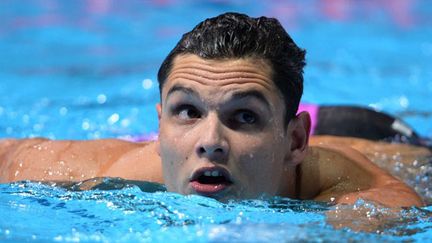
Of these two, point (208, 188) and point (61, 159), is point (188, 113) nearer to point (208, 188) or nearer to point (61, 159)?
point (208, 188)

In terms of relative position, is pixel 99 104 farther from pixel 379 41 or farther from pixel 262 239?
pixel 262 239

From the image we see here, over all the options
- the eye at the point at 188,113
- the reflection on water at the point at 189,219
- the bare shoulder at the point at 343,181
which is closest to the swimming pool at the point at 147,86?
the reflection on water at the point at 189,219

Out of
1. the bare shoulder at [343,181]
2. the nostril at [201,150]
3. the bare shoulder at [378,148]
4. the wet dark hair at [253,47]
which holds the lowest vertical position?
the nostril at [201,150]

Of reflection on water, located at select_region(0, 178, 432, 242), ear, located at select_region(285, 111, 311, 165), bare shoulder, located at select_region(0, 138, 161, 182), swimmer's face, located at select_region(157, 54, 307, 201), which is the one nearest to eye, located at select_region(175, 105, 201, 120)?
swimmer's face, located at select_region(157, 54, 307, 201)

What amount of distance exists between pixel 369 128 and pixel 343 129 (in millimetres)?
130

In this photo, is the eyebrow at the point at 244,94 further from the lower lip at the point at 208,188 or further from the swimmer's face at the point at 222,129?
the lower lip at the point at 208,188

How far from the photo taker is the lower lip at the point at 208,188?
8.48 feet

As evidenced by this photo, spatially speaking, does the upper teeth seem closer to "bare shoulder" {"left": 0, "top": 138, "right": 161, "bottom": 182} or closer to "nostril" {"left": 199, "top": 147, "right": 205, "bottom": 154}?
"nostril" {"left": 199, "top": 147, "right": 205, "bottom": 154}

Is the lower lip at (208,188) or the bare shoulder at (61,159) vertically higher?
the bare shoulder at (61,159)

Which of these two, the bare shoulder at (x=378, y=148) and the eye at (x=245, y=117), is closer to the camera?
the eye at (x=245, y=117)

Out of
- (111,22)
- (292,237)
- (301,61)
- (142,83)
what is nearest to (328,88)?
(142,83)

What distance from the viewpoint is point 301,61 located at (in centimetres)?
285

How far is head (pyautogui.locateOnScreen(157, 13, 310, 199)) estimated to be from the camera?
2602 millimetres

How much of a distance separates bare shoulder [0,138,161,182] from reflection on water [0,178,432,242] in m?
0.34
